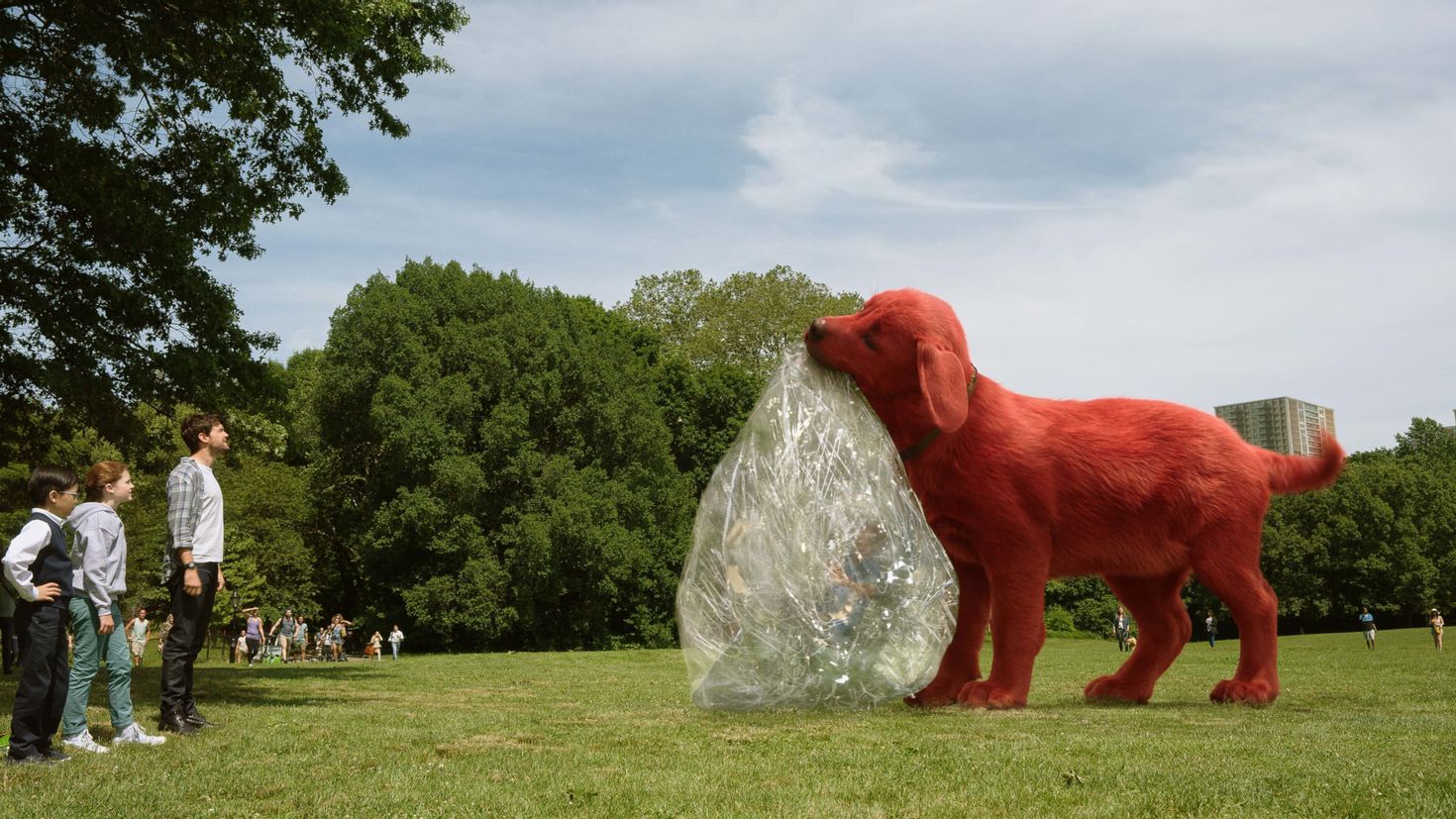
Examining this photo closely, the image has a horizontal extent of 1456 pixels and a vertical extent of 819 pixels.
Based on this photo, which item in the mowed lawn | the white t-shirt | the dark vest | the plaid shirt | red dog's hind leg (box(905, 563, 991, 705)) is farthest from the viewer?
red dog's hind leg (box(905, 563, 991, 705))

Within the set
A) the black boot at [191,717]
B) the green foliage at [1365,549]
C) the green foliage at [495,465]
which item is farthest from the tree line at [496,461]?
the green foliage at [1365,549]

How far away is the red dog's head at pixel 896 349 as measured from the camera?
9.35m

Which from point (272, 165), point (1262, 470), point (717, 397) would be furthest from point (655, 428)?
point (1262, 470)

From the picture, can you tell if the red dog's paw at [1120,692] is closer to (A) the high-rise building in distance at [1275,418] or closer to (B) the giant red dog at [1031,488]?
(B) the giant red dog at [1031,488]

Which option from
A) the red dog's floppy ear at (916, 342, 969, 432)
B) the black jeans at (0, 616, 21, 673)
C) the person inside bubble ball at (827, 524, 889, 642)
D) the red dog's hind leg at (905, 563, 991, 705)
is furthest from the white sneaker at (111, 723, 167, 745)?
the black jeans at (0, 616, 21, 673)

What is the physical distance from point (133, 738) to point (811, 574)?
4.87 meters

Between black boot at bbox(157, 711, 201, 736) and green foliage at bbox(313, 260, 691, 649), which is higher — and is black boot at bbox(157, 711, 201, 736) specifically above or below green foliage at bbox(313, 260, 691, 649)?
below

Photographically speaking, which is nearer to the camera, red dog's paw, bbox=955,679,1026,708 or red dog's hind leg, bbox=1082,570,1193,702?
red dog's paw, bbox=955,679,1026,708

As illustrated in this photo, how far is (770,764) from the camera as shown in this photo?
6055 mm

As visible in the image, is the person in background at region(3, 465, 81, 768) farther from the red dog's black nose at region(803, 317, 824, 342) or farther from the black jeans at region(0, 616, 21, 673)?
the black jeans at region(0, 616, 21, 673)

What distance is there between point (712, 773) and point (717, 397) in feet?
128

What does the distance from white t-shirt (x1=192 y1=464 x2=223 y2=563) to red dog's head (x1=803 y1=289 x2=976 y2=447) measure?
4933 mm

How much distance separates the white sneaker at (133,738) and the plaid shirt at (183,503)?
3.80 feet

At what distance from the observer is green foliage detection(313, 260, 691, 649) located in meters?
36.7
